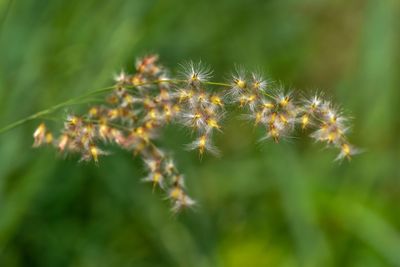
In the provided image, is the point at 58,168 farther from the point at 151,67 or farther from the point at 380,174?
the point at 380,174

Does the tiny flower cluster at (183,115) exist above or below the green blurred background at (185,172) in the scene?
below

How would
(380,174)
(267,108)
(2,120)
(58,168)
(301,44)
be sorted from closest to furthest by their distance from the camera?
(267,108), (2,120), (58,168), (380,174), (301,44)

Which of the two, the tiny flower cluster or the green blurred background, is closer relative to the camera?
the tiny flower cluster

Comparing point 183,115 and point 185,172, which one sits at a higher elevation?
point 185,172

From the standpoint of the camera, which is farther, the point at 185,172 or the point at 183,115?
the point at 185,172

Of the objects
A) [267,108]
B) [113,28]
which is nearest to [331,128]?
[267,108]
